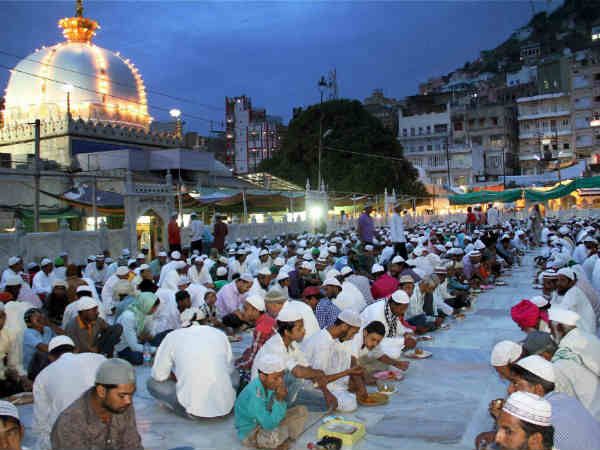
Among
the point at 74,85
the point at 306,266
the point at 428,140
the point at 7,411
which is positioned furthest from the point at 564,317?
the point at 428,140

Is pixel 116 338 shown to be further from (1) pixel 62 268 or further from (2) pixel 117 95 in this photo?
(2) pixel 117 95

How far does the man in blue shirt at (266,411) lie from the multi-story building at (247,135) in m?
59.9

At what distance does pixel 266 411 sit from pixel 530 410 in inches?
80.5

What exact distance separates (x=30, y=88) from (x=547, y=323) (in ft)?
94.0

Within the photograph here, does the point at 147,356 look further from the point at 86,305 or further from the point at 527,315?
the point at 527,315

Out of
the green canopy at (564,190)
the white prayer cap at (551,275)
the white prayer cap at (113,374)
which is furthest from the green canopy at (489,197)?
the white prayer cap at (113,374)

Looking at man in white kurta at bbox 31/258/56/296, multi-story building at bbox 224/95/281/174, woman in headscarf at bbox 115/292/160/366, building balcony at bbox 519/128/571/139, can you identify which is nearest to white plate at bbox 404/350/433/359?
woman in headscarf at bbox 115/292/160/366

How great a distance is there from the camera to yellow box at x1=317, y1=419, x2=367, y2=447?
154 inches

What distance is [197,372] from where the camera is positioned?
14.6 ft

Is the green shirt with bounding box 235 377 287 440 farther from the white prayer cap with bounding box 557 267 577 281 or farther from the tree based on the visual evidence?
the tree

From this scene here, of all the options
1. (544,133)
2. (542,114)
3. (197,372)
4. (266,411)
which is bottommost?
(266,411)

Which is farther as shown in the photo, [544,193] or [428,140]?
[428,140]

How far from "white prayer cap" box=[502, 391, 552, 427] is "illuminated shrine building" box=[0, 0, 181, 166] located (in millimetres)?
24858

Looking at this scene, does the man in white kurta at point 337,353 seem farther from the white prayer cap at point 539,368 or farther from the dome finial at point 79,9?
the dome finial at point 79,9
